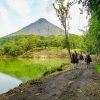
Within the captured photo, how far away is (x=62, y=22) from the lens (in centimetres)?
6588

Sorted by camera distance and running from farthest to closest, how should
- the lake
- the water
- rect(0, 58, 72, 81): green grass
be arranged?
rect(0, 58, 72, 81): green grass, the lake, the water

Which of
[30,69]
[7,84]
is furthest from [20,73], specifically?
[7,84]

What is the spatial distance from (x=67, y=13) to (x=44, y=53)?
11941 cm

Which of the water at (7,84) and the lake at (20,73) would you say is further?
the lake at (20,73)

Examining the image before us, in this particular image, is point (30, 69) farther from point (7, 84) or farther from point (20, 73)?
point (7, 84)

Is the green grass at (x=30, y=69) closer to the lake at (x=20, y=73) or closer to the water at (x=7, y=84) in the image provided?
the lake at (x=20, y=73)

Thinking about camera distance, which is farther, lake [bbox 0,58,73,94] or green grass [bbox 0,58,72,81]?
green grass [bbox 0,58,72,81]

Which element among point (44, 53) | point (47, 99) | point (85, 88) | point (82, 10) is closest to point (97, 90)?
point (85, 88)

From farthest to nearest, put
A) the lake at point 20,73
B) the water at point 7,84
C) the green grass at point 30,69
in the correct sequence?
the green grass at point 30,69
the lake at point 20,73
the water at point 7,84

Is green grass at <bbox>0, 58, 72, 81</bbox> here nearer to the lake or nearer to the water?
the lake

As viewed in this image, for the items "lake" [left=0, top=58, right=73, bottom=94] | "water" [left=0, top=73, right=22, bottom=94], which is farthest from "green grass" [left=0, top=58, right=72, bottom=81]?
"water" [left=0, top=73, right=22, bottom=94]

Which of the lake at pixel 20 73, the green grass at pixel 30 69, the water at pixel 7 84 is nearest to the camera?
the water at pixel 7 84

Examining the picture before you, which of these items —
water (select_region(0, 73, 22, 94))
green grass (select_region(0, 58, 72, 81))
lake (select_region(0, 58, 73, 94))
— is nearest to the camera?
water (select_region(0, 73, 22, 94))

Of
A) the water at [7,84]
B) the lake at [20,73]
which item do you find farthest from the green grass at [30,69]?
the water at [7,84]
